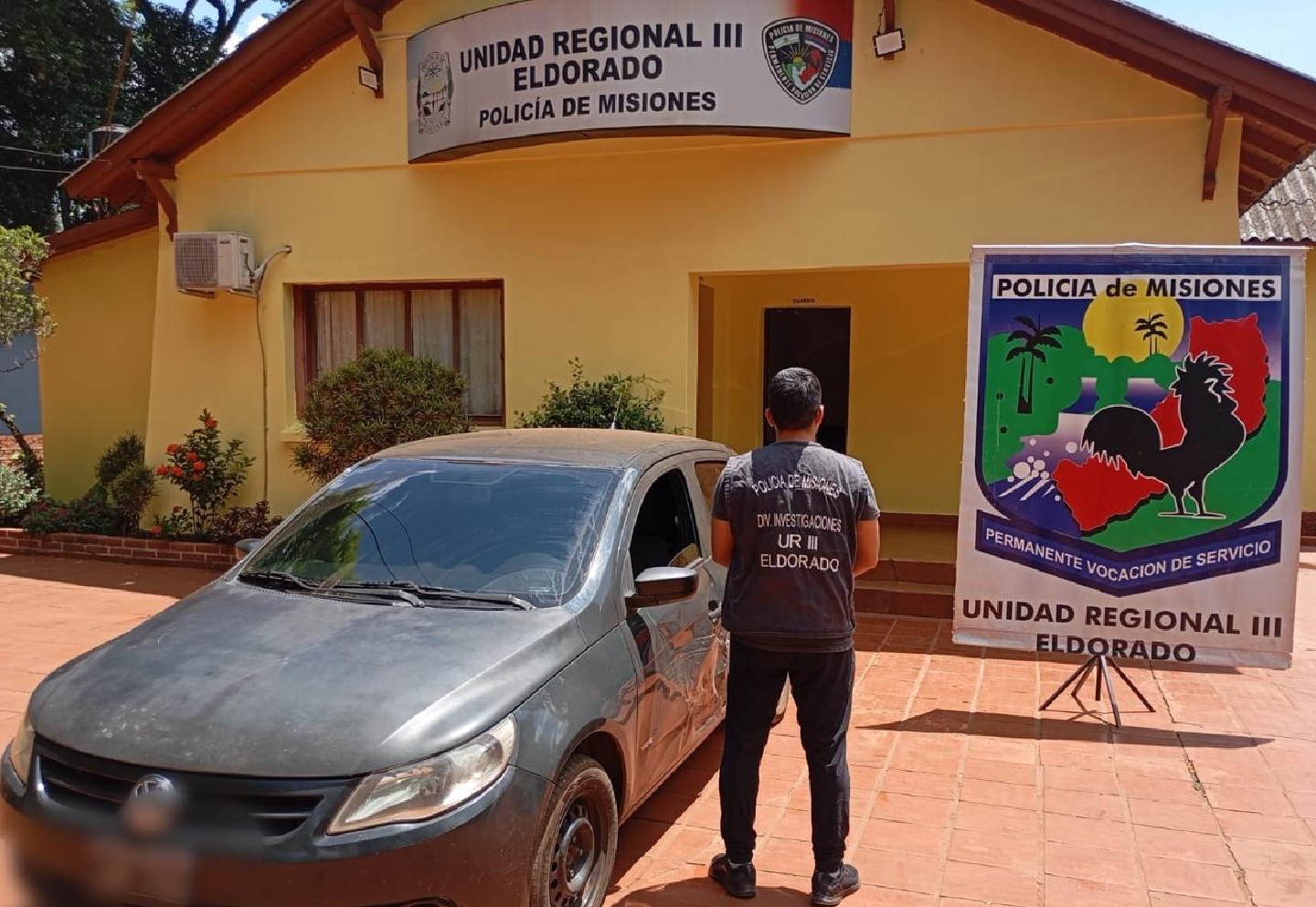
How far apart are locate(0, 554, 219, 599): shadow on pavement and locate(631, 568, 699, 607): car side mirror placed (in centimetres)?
599

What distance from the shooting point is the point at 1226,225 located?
6500mm

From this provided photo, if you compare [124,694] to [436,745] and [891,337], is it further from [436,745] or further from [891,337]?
[891,337]

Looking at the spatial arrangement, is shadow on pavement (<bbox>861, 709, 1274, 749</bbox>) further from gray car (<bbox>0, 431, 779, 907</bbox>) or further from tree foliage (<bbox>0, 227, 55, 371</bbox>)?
tree foliage (<bbox>0, 227, 55, 371</bbox>)

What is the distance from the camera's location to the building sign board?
701 cm

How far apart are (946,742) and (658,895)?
210 centimetres

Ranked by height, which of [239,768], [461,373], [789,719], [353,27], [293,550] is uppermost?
[353,27]

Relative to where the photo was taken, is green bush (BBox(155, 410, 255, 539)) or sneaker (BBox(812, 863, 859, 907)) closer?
sneaker (BBox(812, 863, 859, 907))

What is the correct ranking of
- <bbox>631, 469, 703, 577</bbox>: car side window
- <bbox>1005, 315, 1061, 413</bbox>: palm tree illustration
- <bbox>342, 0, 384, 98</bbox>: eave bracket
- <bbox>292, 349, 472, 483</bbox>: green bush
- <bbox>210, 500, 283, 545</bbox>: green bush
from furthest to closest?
<bbox>210, 500, 283, 545</bbox>: green bush
<bbox>342, 0, 384, 98</bbox>: eave bracket
<bbox>292, 349, 472, 483</bbox>: green bush
<bbox>1005, 315, 1061, 413</bbox>: palm tree illustration
<bbox>631, 469, 703, 577</bbox>: car side window

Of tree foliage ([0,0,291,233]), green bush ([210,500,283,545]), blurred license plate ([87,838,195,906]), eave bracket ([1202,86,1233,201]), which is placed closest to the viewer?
blurred license plate ([87,838,195,906])

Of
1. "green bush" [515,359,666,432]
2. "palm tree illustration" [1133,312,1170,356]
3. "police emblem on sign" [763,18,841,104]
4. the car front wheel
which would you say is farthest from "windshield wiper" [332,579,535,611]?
"police emblem on sign" [763,18,841,104]

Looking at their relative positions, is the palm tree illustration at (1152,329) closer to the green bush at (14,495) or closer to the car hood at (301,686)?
the car hood at (301,686)

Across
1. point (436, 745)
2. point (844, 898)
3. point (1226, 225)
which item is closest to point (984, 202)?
point (1226, 225)

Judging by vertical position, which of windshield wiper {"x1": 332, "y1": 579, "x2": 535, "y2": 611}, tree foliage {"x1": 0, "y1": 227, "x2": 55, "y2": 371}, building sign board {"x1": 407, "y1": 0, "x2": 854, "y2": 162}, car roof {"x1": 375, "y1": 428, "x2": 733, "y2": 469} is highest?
building sign board {"x1": 407, "y1": 0, "x2": 854, "y2": 162}

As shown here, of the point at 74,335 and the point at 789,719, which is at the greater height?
the point at 74,335
